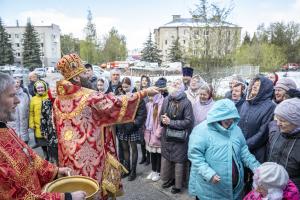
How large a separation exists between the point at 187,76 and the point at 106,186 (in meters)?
3.79

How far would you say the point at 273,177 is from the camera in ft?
7.47

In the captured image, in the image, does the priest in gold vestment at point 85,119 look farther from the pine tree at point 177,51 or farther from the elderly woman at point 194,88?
the pine tree at point 177,51

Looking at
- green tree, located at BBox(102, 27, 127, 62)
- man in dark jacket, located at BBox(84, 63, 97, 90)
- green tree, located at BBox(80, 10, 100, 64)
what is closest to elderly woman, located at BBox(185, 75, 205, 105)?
man in dark jacket, located at BBox(84, 63, 97, 90)

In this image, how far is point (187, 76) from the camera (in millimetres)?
6293

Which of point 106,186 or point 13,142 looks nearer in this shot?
point 13,142

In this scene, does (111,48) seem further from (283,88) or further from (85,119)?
(85,119)

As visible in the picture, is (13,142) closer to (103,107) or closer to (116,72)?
(103,107)

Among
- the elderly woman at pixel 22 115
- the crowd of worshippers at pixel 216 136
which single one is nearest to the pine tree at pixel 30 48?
the elderly woman at pixel 22 115

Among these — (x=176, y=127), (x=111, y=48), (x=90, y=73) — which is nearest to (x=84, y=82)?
(x=90, y=73)

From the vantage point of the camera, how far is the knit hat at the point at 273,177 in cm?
227

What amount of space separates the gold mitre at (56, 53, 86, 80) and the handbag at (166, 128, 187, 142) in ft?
6.76

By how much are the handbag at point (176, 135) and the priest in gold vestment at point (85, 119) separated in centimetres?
168

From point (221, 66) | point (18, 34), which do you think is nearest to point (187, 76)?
point (221, 66)

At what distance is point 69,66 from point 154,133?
106 inches
